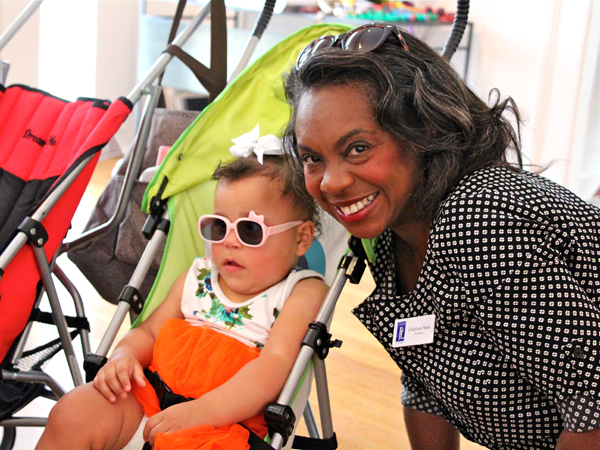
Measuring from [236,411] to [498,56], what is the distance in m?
3.91

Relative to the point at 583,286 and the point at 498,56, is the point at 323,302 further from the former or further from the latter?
the point at 498,56

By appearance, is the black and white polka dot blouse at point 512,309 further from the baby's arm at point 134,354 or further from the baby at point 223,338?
the baby's arm at point 134,354

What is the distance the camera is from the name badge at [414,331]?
130 cm

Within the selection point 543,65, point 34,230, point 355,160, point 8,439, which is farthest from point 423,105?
point 543,65

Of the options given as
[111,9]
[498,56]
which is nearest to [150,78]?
[498,56]

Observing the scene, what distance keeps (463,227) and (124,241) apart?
1208 mm

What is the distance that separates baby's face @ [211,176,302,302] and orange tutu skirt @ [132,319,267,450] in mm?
152

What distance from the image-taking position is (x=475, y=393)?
1.25 metres

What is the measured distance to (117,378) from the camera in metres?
1.39

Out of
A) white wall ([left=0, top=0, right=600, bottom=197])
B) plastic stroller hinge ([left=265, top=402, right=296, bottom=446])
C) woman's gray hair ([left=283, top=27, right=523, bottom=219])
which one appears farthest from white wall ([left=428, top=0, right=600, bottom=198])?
plastic stroller hinge ([left=265, top=402, right=296, bottom=446])

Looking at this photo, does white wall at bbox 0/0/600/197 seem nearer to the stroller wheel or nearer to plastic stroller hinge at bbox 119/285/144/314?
plastic stroller hinge at bbox 119/285/144/314

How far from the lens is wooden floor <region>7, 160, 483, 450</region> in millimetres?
2156

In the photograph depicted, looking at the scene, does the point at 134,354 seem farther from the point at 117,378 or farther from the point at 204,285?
the point at 204,285

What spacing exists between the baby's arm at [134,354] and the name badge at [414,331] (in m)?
0.55
